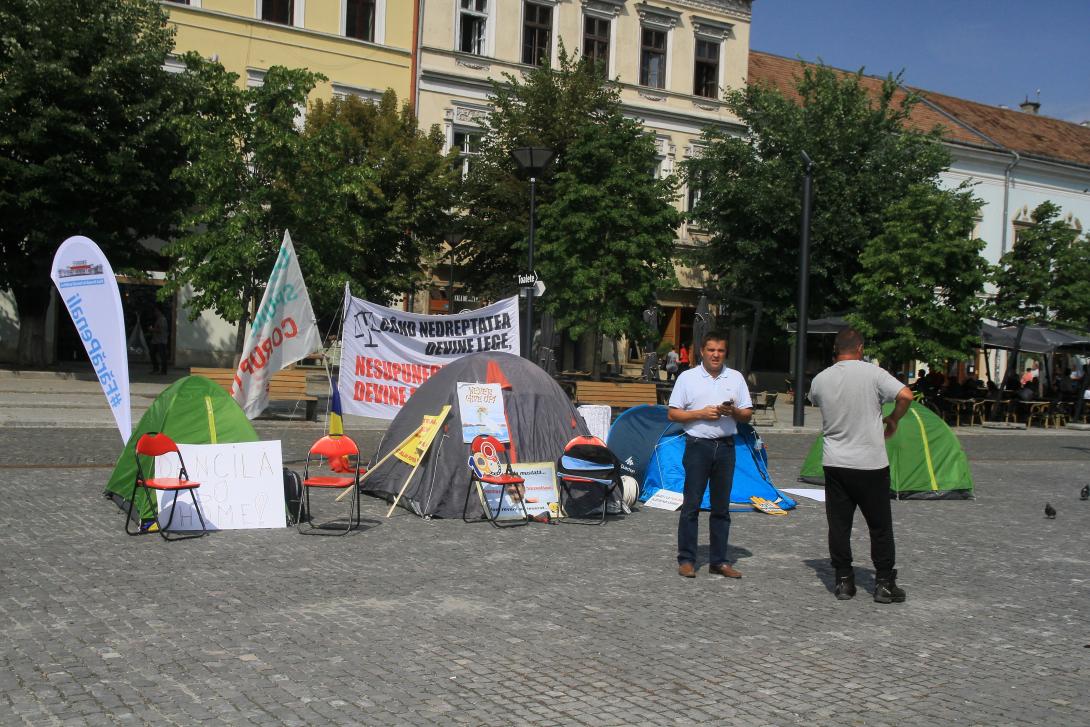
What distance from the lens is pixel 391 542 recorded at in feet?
30.4

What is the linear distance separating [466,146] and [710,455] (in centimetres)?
2726

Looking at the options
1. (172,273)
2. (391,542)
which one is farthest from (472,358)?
(172,273)

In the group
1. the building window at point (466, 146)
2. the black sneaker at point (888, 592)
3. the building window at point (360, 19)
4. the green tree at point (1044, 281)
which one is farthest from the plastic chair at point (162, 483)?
the green tree at point (1044, 281)

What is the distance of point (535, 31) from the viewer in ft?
120

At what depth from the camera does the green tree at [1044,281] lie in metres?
31.7

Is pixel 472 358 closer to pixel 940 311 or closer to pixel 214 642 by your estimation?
pixel 214 642

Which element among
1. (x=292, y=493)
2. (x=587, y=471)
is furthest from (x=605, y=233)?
(x=292, y=493)

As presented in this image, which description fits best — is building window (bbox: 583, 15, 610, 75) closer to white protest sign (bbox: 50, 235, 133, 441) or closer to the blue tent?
the blue tent

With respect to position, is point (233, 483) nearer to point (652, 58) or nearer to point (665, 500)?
point (665, 500)

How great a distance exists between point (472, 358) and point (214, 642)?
5.88 m

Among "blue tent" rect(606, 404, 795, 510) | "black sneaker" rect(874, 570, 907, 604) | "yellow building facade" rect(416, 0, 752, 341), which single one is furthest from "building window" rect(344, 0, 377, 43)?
"black sneaker" rect(874, 570, 907, 604)

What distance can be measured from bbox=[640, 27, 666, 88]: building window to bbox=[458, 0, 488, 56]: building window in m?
5.95

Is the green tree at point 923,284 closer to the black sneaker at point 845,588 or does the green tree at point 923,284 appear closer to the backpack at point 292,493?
the backpack at point 292,493

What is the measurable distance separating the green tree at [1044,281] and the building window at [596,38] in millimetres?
14293
